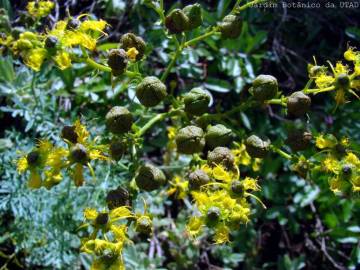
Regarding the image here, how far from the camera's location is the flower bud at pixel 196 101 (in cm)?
220

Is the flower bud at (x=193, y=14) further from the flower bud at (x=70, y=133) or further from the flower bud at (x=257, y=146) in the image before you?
the flower bud at (x=70, y=133)

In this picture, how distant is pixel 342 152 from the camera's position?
7.45ft

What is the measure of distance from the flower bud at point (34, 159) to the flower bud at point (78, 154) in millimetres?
161

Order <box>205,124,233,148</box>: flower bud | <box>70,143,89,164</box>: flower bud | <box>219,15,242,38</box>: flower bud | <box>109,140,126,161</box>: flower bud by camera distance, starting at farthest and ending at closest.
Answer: <box>219,15,242,38</box>: flower bud → <box>205,124,233,148</box>: flower bud → <box>109,140,126,161</box>: flower bud → <box>70,143,89,164</box>: flower bud

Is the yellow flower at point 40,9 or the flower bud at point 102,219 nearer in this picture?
the flower bud at point 102,219

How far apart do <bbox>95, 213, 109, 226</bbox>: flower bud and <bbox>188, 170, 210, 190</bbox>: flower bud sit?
1.22ft

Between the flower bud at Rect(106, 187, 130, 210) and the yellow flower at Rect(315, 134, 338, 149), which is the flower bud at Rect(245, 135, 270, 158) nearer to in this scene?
the yellow flower at Rect(315, 134, 338, 149)

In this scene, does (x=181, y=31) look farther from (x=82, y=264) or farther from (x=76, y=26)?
(x=82, y=264)

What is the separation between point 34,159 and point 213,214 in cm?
73

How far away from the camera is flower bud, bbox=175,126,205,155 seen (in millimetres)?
2148

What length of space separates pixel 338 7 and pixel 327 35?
25 cm

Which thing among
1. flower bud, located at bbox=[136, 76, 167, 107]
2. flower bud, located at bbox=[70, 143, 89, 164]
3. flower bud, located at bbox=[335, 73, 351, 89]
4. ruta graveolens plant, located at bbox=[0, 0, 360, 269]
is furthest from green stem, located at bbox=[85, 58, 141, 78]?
flower bud, located at bbox=[335, 73, 351, 89]

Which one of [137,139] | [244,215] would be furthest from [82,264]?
[244,215]

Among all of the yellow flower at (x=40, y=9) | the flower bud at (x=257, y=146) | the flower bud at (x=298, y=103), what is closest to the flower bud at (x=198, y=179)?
the flower bud at (x=257, y=146)
